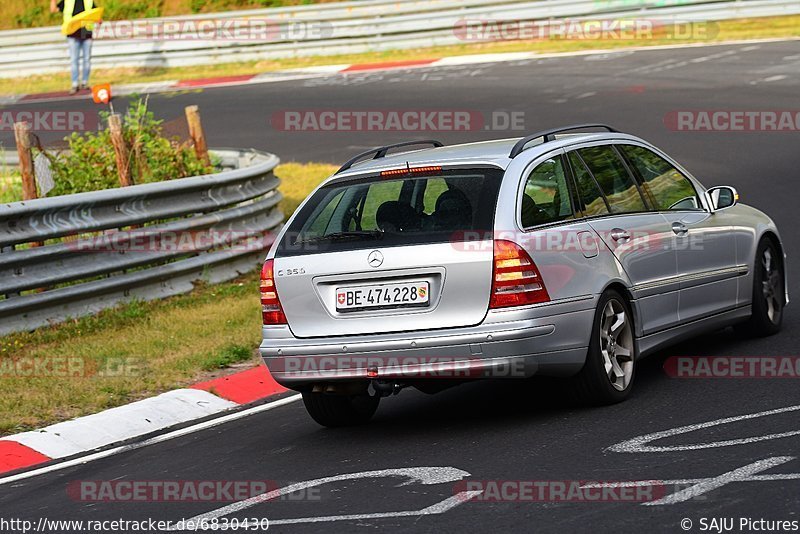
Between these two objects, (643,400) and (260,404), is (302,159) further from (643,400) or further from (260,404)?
(643,400)

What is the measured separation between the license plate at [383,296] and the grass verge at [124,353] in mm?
2446

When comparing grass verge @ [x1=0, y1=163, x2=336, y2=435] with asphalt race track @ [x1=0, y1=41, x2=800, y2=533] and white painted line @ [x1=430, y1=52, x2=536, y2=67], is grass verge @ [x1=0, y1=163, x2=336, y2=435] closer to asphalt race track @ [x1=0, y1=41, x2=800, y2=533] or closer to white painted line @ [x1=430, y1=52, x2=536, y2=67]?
asphalt race track @ [x1=0, y1=41, x2=800, y2=533]

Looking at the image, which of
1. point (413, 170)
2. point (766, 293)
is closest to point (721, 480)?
point (413, 170)

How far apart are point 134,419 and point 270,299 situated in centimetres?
163

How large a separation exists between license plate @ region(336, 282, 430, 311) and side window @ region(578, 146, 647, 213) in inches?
61.0

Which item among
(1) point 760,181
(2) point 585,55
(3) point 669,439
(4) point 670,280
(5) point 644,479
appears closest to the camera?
(5) point 644,479

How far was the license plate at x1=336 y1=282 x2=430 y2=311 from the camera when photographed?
7.50 m

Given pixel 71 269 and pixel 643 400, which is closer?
pixel 643 400

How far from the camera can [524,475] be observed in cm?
657

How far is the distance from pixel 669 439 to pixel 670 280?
1836 millimetres

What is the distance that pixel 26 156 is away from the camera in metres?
12.8

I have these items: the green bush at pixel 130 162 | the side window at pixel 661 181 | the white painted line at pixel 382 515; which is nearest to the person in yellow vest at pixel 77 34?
the green bush at pixel 130 162

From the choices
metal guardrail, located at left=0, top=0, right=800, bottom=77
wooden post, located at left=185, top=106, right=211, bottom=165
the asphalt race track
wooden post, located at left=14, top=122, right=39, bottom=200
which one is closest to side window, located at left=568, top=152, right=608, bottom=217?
the asphalt race track

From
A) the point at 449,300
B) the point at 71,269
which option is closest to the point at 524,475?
the point at 449,300
